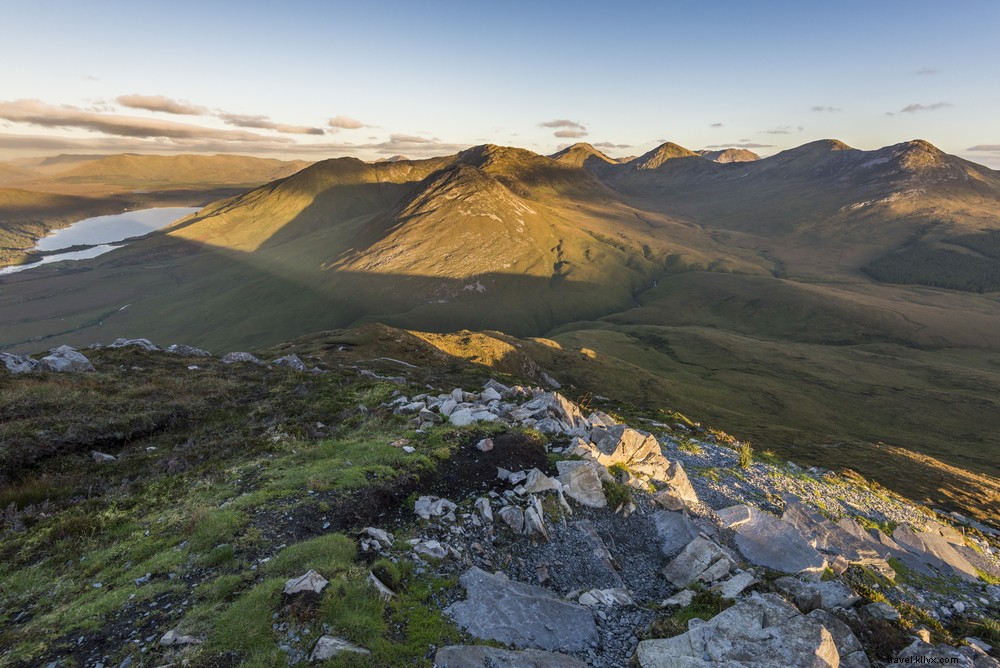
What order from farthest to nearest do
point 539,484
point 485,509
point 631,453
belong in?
point 631,453 < point 539,484 < point 485,509

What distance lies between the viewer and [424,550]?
551 inches

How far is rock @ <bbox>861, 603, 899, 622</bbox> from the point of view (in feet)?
44.3

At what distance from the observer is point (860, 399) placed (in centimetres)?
Answer: 11406

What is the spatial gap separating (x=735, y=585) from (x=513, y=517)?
7.57m

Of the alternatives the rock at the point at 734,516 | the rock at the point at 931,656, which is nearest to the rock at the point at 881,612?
the rock at the point at 931,656

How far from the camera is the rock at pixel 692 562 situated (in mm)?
15102

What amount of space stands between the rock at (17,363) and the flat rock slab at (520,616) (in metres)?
37.7

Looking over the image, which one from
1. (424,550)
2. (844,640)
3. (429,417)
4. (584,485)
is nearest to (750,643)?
(844,640)

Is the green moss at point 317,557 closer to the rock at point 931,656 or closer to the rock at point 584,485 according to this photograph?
the rock at point 584,485

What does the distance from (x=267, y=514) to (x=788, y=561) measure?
2051 cm

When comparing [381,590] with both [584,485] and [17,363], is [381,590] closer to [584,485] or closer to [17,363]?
[584,485]

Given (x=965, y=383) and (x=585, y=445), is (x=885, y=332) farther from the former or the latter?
(x=585, y=445)

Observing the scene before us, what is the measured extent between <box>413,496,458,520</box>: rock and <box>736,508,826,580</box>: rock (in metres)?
12.8

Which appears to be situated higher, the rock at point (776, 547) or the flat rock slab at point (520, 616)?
the flat rock slab at point (520, 616)
